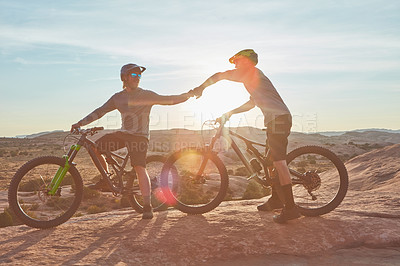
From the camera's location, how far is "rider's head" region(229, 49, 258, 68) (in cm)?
525

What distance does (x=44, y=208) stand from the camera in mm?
5629

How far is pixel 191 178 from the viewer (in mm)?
6066

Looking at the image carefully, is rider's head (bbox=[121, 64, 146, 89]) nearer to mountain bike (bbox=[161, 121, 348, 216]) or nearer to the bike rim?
mountain bike (bbox=[161, 121, 348, 216])

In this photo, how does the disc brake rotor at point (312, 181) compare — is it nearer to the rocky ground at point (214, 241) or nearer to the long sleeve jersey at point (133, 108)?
the rocky ground at point (214, 241)

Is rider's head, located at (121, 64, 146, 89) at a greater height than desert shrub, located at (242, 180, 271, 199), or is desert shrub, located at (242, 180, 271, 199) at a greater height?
rider's head, located at (121, 64, 146, 89)

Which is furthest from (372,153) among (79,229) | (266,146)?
(79,229)

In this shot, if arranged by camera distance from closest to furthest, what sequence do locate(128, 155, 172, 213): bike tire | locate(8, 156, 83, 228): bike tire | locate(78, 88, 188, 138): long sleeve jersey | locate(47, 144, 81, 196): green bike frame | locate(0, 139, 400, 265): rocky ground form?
locate(0, 139, 400, 265): rocky ground → locate(8, 156, 83, 228): bike tire → locate(47, 144, 81, 196): green bike frame → locate(78, 88, 188, 138): long sleeve jersey → locate(128, 155, 172, 213): bike tire

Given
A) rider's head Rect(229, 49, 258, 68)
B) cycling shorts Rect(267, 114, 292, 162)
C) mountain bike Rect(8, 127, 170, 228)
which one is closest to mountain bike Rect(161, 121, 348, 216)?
cycling shorts Rect(267, 114, 292, 162)

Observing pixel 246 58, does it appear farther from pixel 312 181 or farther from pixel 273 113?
pixel 312 181

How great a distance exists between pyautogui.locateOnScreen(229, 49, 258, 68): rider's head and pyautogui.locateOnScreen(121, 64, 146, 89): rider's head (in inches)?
59.1

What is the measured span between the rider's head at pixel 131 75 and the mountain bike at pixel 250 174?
1.22 metres

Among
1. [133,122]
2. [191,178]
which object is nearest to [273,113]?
[191,178]

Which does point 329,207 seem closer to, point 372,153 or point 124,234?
point 124,234

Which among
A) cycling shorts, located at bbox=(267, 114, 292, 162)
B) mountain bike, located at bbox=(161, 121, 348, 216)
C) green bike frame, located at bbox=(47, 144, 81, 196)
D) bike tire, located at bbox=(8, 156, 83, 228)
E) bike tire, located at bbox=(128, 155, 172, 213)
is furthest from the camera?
bike tire, located at bbox=(128, 155, 172, 213)
